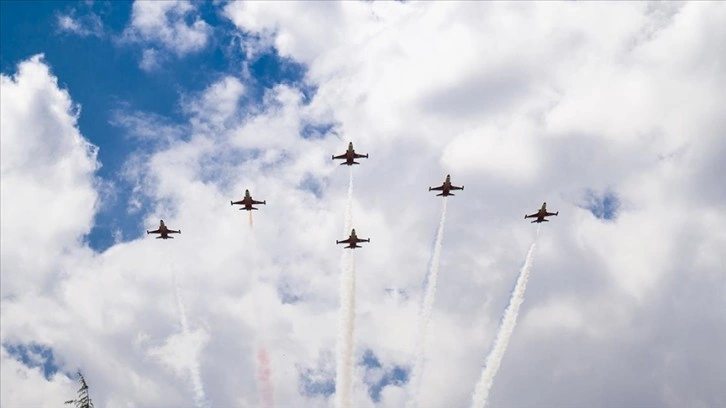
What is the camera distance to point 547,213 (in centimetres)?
16712

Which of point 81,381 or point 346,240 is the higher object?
point 346,240

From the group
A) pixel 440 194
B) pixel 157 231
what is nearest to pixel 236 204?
pixel 157 231

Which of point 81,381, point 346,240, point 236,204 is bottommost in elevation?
point 81,381

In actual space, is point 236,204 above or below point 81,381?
above

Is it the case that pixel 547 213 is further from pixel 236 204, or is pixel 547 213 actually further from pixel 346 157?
pixel 236 204

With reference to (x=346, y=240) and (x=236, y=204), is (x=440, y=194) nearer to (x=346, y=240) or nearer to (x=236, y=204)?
(x=346, y=240)

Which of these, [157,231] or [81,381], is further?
[157,231]

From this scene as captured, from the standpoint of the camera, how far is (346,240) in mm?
162000

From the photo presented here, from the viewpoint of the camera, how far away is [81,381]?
92125 millimetres

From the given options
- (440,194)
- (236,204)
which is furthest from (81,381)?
(440,194)

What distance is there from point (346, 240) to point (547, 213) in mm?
46029

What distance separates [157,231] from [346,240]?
42436mm

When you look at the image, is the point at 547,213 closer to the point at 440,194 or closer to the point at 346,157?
the point at 440,194

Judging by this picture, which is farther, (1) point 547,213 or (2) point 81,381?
(1) point 547,213
